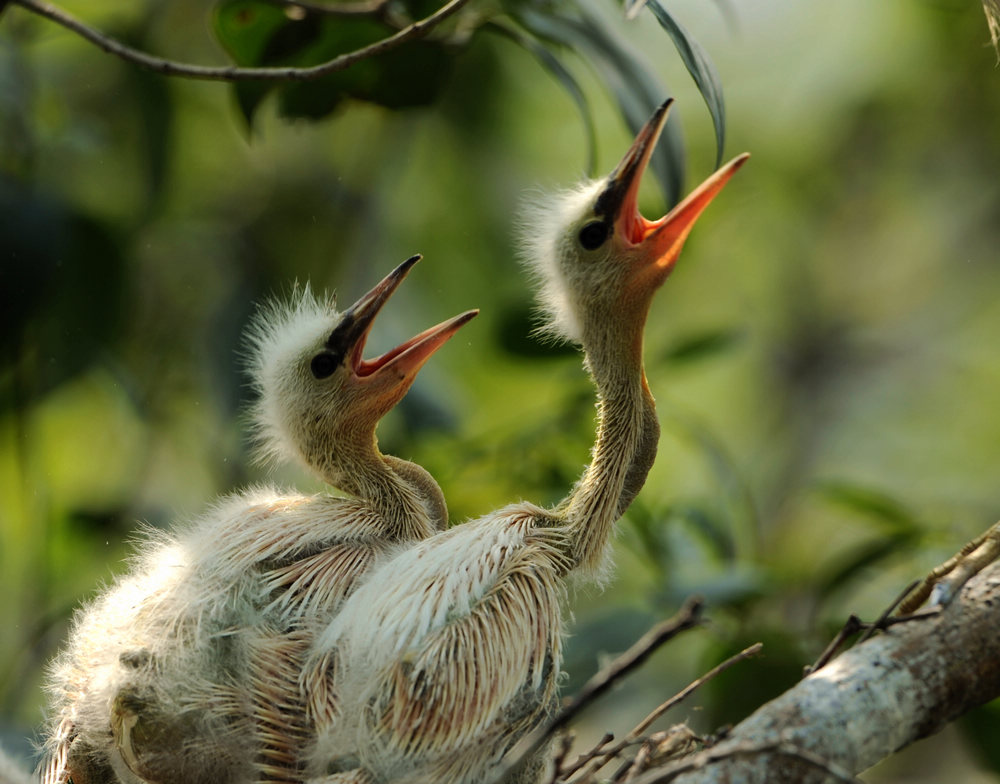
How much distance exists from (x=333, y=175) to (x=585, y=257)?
1.71 m

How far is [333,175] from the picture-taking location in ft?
9.07

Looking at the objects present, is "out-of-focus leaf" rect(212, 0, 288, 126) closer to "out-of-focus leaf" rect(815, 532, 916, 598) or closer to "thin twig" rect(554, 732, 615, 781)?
"thin twig" rect(554, 732, 615, 781)

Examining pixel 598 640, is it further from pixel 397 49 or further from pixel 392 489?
pixel 397 49

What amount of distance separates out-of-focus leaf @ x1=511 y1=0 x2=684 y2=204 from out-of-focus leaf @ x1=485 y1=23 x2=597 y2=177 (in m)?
0.04

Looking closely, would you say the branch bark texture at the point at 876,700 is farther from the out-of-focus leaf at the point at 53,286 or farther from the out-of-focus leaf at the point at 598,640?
the out-of-focus leaf at the point at 53,286

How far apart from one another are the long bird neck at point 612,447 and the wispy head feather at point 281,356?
0.37 m

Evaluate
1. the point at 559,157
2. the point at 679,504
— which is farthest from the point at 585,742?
the point at 559,157

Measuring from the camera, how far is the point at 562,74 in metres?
1.73

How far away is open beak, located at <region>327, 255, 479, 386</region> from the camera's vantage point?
129 cm

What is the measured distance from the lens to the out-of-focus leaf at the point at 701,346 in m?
2.14

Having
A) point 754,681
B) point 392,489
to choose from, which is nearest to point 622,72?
point 392,489

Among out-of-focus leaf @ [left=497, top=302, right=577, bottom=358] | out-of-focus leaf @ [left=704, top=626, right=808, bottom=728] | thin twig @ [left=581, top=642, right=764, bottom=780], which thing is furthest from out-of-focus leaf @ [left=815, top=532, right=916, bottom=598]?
thin twig @ [left=581, top=642, right=764, bottom=780]

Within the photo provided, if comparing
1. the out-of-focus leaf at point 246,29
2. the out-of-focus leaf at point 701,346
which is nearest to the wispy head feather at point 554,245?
the out-of-focus leaf at point 246,29

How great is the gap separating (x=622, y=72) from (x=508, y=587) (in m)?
0.93
